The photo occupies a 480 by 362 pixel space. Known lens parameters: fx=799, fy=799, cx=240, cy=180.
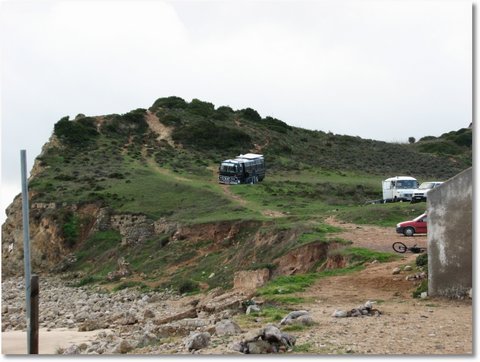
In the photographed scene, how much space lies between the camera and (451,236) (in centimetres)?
1630

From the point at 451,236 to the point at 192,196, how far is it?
31.2 metres

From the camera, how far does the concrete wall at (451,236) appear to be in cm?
1596

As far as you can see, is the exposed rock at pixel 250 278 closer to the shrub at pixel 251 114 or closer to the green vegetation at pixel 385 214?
the green vegetation at pixel 385 214

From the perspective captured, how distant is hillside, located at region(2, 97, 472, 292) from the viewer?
109ft

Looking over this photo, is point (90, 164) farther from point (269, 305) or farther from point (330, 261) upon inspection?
point (269, 305)

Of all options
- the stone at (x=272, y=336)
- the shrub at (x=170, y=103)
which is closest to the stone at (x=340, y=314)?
the stone at (x=272, y=336)

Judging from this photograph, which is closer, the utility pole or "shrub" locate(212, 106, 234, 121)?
the utility pole

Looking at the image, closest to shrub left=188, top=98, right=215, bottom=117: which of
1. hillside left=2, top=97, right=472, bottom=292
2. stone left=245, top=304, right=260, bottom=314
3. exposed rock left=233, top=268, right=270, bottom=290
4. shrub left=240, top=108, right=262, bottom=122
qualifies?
hillside left=2, top=97, right=472, bottom=292

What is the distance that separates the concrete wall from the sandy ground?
8610 millimetres

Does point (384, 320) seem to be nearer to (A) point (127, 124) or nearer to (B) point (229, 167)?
(B) point (229, 167)

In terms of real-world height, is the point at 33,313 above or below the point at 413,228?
below

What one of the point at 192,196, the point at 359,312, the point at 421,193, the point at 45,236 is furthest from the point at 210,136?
the point at 359,312

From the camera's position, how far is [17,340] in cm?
2122

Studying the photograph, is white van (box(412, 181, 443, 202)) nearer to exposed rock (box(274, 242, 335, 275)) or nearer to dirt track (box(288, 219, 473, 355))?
exposed rock (box(274, 242, 335, 275))
